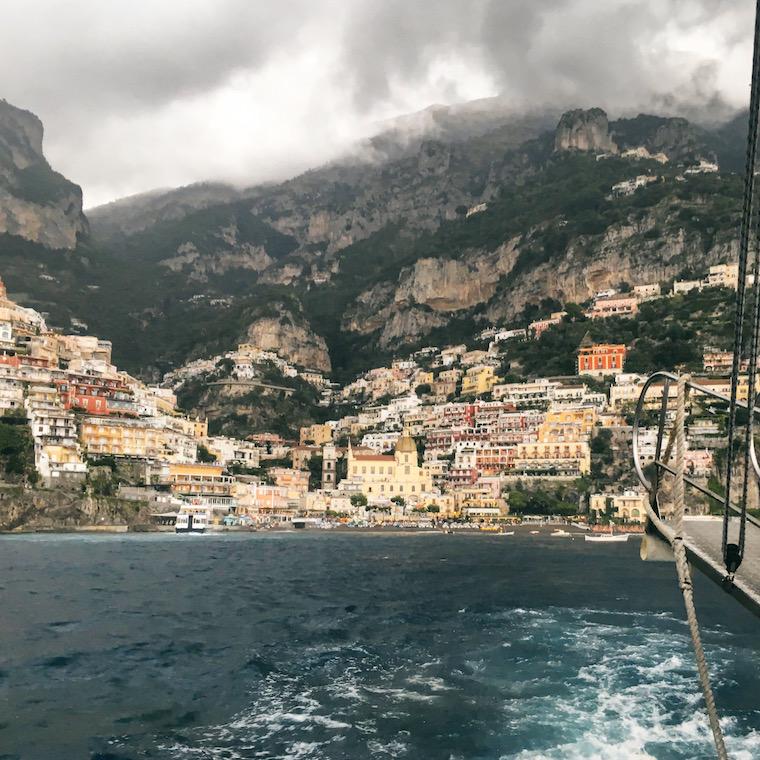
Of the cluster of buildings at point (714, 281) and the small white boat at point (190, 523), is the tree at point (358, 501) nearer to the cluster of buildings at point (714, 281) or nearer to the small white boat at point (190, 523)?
the small white boat at point (190, 523)

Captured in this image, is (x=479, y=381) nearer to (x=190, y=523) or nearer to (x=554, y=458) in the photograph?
(x=554, y=458)

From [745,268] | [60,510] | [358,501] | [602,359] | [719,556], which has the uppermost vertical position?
[602,359]

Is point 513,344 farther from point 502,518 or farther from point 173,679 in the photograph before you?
point 173,679

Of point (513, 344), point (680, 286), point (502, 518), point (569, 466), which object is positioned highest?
point (680, 286)

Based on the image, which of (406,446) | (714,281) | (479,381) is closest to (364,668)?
(406,446)

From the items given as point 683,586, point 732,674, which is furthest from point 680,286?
point 683,586

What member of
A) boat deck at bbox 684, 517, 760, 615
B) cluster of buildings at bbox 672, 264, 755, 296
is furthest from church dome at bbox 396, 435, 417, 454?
boat deck at bbox 684, 517, 760, 615

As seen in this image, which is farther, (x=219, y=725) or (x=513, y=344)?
(x=513, y=344)
